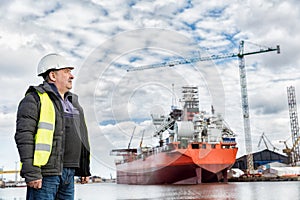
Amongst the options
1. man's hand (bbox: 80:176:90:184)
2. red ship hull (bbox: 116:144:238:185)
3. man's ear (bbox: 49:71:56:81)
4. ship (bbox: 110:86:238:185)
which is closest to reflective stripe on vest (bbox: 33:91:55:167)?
man's ear (bbox: 49:71:56:81)

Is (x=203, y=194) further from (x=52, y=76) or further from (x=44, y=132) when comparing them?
(x=44, y=132)

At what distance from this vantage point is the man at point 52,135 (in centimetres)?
274

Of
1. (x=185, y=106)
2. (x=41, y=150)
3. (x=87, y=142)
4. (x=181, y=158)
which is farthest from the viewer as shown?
(x=185, y=106)

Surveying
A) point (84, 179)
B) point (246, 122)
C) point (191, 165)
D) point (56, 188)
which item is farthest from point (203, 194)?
point (246, 122)

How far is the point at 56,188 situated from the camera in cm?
296

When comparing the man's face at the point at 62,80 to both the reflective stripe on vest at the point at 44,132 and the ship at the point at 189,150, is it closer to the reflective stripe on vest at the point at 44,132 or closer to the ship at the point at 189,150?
the reflective stripe on vest at the point at 44,132

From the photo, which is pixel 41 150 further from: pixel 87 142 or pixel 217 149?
pixel 217 149

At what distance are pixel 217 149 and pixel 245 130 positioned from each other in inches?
1265

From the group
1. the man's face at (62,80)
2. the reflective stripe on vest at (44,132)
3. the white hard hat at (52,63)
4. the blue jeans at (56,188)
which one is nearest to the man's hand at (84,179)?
the blue jeans at (56,188)

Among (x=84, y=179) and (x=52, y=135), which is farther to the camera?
(x=84, y=179)

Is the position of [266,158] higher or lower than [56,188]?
higher

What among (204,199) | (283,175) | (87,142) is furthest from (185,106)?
(87,142)

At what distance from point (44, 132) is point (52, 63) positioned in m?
0.62

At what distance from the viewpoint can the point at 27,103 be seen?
9.36 feet
